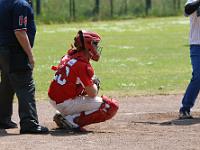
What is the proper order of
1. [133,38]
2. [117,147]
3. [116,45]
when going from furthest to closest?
1. [133,38]
2. [116,45]
3. [117,147]

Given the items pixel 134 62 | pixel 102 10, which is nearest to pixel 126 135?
pixel 134 62

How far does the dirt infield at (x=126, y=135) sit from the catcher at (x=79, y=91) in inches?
8.4

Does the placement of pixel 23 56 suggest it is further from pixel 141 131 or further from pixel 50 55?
pixel 50 55

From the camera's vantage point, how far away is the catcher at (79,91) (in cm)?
934

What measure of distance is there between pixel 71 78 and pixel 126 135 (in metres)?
1.11

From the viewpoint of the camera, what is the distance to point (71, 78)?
9367 millimetres

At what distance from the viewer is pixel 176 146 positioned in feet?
26.3

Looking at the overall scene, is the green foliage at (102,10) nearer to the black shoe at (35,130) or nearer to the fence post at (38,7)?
the fence post at (38,7)

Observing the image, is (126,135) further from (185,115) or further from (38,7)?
Result: (38,7)

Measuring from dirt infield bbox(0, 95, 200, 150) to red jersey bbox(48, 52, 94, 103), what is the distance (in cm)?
52

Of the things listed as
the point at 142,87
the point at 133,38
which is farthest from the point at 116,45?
the point at 142,87

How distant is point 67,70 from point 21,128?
989 mm

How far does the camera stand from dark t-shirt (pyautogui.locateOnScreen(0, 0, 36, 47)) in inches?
354

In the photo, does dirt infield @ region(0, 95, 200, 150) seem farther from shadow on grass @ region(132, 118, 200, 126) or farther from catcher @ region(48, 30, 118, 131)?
catcher @ region(48, 30, 118, 131)
